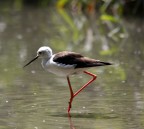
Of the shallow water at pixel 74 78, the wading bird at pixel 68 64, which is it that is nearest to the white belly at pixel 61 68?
the wading bird at pixel 68 64

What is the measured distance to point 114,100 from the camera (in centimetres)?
893

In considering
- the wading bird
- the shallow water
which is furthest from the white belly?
the shallow water

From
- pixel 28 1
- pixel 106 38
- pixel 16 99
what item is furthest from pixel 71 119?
pixel 28 1

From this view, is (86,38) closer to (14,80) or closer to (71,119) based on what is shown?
(14,80)

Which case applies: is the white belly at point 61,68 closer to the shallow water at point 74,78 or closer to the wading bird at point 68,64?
the wading bird at point 68,64

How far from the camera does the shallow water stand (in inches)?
309

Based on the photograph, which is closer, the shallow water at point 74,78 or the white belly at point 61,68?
the shallow water at point 74,78

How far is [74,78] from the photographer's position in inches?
432

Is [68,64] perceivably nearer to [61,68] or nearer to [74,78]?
[61,68]

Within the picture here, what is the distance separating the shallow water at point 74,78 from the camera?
7.86 m

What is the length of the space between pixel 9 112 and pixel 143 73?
3.55 metres

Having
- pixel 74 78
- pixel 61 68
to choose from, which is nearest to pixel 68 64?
pixel 61 68

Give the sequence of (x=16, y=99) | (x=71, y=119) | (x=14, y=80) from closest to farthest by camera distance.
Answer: (x=71, y=119), (x=16, y=99), (x=14, y=80)

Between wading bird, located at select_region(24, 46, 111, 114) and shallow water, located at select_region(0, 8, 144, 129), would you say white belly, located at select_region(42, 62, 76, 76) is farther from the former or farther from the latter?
shallow water, located at select_region(0, 8, 144, 129)
